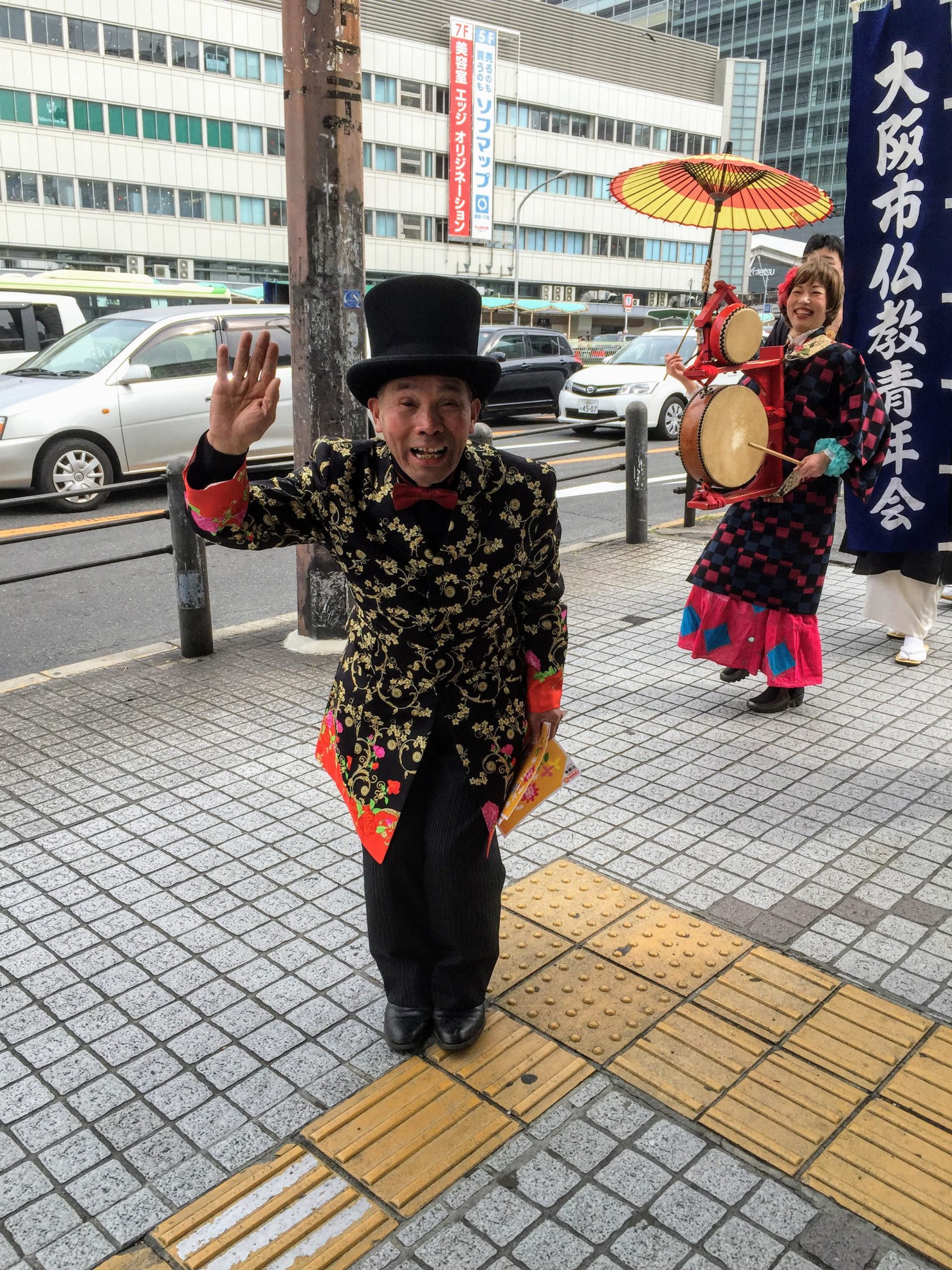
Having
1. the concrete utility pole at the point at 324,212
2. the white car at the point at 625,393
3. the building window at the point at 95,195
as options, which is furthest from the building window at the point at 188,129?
the concrete utility pole at the point at 324,212

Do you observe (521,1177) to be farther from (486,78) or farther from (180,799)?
(486,78)

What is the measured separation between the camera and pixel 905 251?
467 cm

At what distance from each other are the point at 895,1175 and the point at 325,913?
1692mm

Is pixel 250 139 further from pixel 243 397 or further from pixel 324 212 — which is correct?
pixel 243 397

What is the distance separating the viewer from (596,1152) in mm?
2260

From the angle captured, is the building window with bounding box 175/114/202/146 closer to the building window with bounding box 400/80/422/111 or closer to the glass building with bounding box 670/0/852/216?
the building window with bounding box 400/80/422/111

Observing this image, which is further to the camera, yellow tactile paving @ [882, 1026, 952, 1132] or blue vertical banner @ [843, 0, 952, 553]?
blue vertical banner @ [843, 0, 952, 553]

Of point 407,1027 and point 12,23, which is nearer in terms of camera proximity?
point 407,1027

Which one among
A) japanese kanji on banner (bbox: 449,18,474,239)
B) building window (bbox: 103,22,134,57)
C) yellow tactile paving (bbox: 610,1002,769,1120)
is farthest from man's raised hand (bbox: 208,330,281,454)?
japanese kanji on banner (bbox: 449,18,474,239)

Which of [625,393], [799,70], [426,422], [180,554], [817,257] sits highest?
[799,70]

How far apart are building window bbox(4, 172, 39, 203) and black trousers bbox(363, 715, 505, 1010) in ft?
149

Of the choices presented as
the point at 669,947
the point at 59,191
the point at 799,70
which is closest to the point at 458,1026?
the point at 669,947

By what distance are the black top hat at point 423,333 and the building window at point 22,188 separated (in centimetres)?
4516

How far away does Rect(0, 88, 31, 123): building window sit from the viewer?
39.6 m
